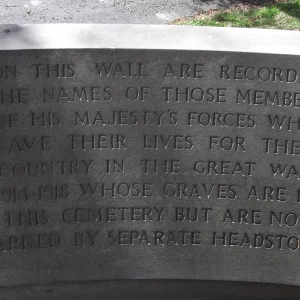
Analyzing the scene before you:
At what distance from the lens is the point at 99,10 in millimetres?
11445

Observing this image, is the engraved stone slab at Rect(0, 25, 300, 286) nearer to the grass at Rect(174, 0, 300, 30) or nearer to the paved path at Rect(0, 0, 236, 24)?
the grass at Rect(174, 0, 300, 30)

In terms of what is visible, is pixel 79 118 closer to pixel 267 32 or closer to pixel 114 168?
pixel 114 168

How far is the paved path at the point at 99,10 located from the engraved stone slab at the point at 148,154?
546 centimetres

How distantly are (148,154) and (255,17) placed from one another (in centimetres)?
562

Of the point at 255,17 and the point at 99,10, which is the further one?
the point at 99,10

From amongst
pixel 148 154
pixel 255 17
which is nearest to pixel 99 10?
pixel 255 17

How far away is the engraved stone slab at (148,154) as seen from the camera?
17.3ft

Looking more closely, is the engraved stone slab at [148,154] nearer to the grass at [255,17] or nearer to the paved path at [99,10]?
the grass at [255,17]

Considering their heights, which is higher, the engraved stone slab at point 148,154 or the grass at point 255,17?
the engraved stone slab at point 148,154

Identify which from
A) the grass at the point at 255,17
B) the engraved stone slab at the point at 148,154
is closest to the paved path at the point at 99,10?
the grass at the point at 255,17

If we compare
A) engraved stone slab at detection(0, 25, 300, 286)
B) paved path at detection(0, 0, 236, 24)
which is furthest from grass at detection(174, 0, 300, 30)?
engraved stone slab at detection(0, 25, 300, 286)

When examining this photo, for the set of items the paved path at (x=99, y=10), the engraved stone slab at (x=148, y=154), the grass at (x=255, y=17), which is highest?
the engraved stone slab at (x=148, y=154)

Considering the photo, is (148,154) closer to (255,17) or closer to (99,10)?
(255,17)

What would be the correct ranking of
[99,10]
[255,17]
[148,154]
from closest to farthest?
[148,154] < [255,17] < [99,10]
